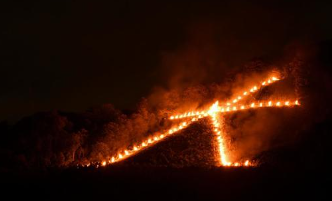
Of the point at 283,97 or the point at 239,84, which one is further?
the point at 239,84

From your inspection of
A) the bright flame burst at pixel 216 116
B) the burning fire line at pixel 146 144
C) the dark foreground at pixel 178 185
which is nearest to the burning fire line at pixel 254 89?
the bright flame burst at pixel 216 116

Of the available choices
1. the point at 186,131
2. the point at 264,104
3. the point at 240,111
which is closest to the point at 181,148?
the point at 186,131

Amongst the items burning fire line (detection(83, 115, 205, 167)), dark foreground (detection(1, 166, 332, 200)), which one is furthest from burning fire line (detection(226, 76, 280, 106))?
dark foreground (detection(1, 166, 332, 200))

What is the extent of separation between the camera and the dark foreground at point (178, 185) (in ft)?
7.48

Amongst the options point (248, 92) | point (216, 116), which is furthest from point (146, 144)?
point (248, 92)

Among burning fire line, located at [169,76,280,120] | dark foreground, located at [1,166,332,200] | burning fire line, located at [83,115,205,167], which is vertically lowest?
dark foreground, located at [1,166,332,200]

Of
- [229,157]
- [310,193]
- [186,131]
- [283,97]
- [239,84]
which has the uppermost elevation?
[239,84]

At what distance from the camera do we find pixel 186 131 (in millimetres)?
4723

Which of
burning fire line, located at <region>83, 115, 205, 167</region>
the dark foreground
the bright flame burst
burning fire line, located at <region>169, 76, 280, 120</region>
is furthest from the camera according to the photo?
burning fire line, located at <region>169, 76, 280, 120</region>

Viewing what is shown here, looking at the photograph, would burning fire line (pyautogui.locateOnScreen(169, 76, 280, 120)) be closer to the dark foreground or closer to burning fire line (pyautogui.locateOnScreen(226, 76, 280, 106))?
burning fire line (pyautogui.locateOnScreen(226, 76, 280, 106))

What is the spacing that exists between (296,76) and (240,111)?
87cm

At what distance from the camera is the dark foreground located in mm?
2281

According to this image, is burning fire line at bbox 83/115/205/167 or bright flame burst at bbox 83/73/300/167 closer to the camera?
bright flame burst at bbox 83/73/300/167

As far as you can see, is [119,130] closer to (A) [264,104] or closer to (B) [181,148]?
(B) [181,148]
